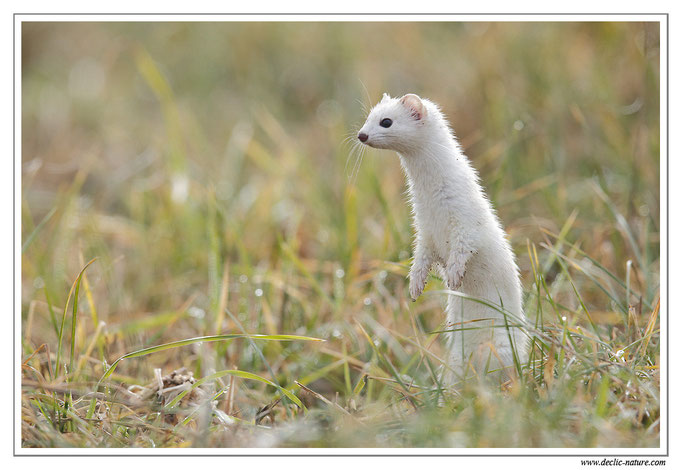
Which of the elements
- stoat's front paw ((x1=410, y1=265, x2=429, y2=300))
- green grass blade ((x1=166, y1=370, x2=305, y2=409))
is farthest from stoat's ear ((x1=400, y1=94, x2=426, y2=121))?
green grass blade ((x1=166, y1=370, x2=305, y2=409))

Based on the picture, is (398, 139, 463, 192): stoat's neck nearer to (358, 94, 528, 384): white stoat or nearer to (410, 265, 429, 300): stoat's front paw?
(358, 94, 528, 384): white stoat

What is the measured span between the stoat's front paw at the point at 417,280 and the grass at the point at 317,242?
223mm

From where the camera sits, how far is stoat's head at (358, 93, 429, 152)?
2975 mm

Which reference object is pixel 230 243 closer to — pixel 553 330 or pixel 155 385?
pixel 155 385

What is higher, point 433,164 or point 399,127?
point 399,127

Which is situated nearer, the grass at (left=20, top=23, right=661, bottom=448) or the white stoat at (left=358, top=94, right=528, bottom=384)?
the grass at (left=20, top=23, right=661, bottom=448)

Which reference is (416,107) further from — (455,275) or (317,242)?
(317,242)

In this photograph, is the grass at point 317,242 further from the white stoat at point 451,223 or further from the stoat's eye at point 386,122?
the stoat's eye at point 386,122

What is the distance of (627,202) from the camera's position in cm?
471

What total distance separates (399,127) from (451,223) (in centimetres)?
45

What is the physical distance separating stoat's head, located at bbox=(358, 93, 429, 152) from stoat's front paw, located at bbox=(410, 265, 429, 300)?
1.70 ft

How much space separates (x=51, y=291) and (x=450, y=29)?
18.0 feet

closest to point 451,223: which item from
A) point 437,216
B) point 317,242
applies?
point 437,216

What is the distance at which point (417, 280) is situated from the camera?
3.03 meters
